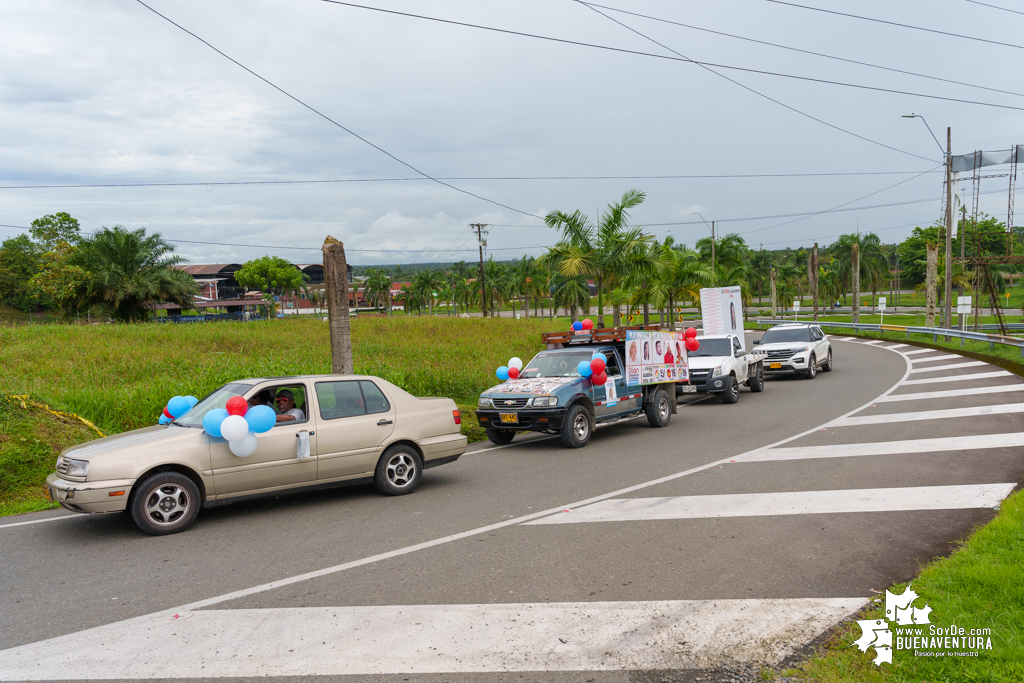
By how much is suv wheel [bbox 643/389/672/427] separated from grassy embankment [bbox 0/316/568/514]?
3.55 meters

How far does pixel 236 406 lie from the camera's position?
7441mm

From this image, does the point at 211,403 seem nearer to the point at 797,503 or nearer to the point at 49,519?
the point at 49,519

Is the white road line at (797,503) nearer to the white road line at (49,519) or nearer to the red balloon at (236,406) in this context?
the red balloon at (236,406)

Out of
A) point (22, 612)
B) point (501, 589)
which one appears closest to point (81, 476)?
point (22, 612)

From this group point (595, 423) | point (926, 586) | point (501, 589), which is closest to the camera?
point (926, 586)

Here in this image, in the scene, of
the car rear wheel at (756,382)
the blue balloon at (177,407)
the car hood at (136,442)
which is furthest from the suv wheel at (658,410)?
the car hood at (136,442)

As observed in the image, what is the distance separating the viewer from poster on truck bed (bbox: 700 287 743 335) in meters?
21.7

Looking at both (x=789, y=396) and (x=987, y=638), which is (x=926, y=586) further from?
(x=789, y=396)

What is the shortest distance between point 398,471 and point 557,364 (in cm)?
495

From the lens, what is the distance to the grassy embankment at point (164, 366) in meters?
9.98

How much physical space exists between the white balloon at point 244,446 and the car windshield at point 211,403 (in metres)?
0.66

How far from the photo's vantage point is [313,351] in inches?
890

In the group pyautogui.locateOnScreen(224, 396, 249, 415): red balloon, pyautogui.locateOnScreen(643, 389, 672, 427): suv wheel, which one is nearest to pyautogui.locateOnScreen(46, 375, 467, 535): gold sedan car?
pyautogui.locateOnScreen(224, 396, 249, 415): red balloon

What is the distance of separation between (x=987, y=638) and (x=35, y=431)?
448 inches
